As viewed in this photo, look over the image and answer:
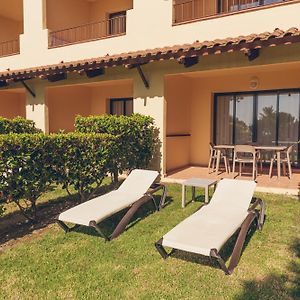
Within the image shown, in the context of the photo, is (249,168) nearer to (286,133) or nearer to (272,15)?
(286,133)

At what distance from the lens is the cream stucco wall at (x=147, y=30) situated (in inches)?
348

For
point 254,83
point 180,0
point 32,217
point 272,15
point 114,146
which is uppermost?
point 180,0

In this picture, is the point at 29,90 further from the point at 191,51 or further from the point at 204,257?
the point at 204,257

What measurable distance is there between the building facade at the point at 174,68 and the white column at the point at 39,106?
42 millimetres

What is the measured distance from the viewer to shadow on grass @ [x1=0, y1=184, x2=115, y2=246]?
5.76 meters

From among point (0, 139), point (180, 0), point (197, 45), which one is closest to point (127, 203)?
point (0, 139)

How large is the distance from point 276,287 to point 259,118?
904cm

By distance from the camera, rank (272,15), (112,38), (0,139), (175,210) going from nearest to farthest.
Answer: (0,139) < (175,210) < (272,15) < (112,38)

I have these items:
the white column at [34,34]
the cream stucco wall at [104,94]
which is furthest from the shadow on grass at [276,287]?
the white column at [34,34]

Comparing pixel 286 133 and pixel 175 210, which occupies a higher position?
pixel 286 133

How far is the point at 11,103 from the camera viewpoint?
16781 millimetres

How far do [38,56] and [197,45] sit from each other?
888cm

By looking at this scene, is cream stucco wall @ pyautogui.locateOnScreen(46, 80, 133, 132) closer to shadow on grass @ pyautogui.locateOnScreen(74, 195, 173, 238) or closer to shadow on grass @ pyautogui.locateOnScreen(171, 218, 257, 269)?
shadow on grass @ pyautogui.locateOnScreen(74, 195, 173, 238)

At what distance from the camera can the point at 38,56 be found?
46.2ft
